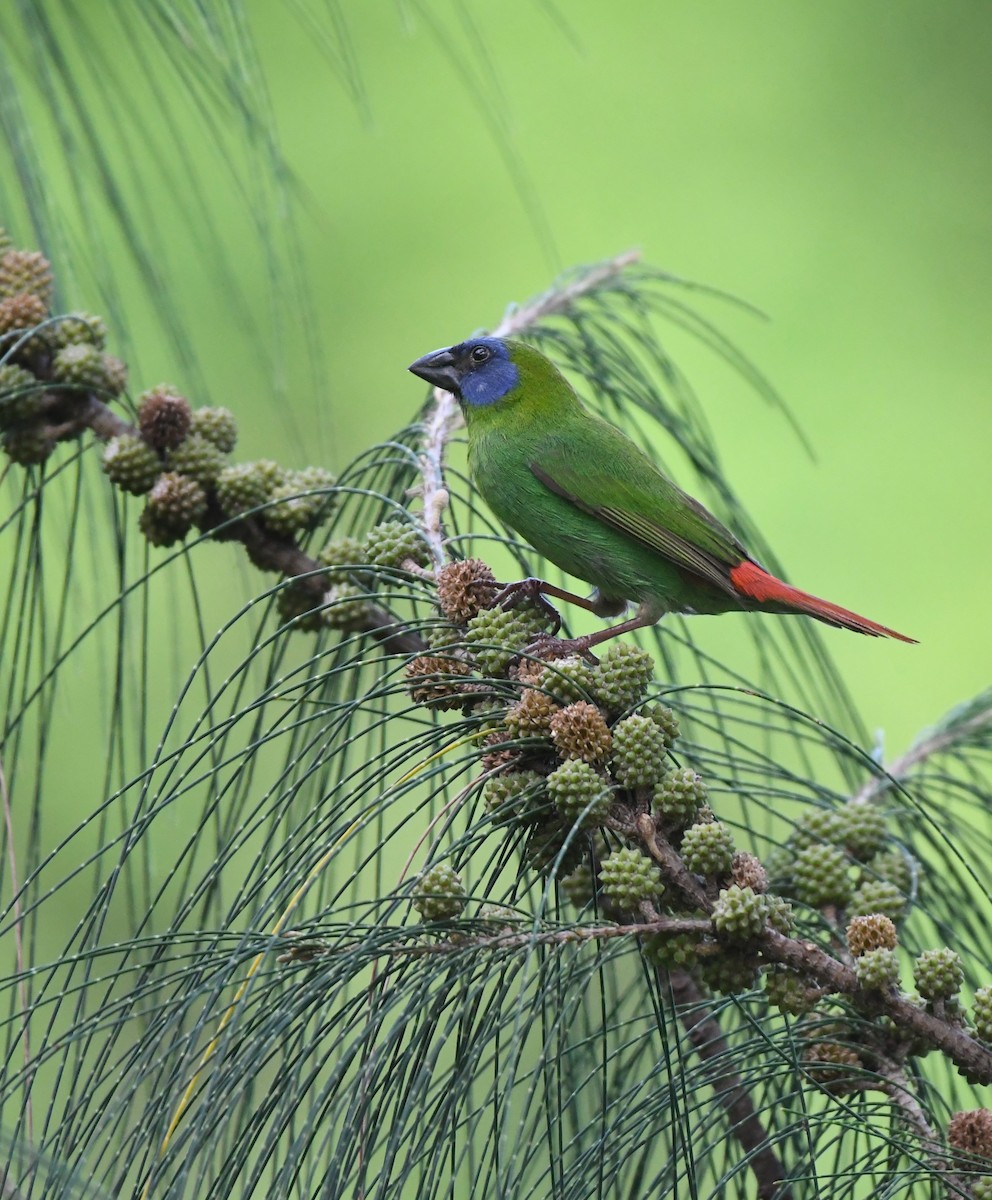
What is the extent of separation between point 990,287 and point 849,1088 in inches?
130

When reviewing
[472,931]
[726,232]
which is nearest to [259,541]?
[472,931]

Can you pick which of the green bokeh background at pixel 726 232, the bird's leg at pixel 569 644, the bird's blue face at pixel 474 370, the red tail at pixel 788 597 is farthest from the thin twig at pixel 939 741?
the green bokeh background at pixel 726 232

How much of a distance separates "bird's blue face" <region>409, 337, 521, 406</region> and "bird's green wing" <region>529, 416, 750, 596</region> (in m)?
0.13

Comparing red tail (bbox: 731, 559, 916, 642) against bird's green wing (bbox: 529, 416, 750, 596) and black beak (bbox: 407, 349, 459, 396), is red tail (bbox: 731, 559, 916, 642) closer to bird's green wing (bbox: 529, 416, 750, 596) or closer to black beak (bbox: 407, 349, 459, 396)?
bird's green wing (bbox: 529, 416, 750, 596)

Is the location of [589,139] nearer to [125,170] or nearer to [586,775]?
[125,170]

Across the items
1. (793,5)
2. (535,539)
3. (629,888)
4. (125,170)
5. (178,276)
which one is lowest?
(629,888)

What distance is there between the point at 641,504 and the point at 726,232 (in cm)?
205

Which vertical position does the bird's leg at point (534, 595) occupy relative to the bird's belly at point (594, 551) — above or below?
below

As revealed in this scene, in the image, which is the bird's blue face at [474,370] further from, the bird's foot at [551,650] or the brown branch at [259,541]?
the bird's foot at [551,650]

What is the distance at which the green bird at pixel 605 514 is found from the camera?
80.4 inches

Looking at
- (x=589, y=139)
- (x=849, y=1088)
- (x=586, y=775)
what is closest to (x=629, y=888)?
(x=586, y=775)

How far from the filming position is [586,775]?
1111 millimetres

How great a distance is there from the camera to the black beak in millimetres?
2154

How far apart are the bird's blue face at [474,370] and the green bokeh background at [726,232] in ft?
4.11
